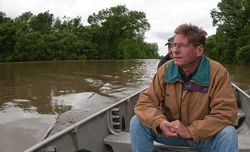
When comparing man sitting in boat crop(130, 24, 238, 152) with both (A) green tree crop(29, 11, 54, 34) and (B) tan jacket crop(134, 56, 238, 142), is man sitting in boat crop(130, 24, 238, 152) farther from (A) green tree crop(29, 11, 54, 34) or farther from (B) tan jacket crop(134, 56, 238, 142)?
(A) green tree crop(29, 11, 54, 34)

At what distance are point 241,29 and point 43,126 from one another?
99.1ft

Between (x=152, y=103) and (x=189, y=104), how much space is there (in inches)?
12.6

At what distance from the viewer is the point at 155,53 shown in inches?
4119

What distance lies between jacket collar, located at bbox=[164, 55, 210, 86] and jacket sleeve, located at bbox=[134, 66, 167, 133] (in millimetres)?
68

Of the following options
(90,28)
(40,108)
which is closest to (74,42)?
(90,28)

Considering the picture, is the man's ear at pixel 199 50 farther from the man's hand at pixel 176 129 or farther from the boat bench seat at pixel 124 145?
the boat bench seat at pixel 124 145

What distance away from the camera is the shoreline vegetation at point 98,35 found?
25297 millimetres

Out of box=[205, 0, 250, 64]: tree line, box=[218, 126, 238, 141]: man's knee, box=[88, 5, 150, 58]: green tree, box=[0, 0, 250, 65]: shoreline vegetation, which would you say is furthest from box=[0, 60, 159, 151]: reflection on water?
box=[88, 5, 150, 58]: green tree

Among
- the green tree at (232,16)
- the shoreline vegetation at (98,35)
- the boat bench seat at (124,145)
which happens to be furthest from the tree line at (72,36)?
the boat bench seat at (124,145)

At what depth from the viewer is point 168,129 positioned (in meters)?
1.65

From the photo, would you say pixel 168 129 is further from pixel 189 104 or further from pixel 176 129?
pixel 189 104

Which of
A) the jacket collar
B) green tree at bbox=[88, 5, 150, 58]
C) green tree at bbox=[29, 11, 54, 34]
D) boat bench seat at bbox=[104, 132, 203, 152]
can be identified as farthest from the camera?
green tree at bbox=[29, 11, 54, 34]

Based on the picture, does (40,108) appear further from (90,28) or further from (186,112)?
(90,28)

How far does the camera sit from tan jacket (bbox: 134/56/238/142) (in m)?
1.61
